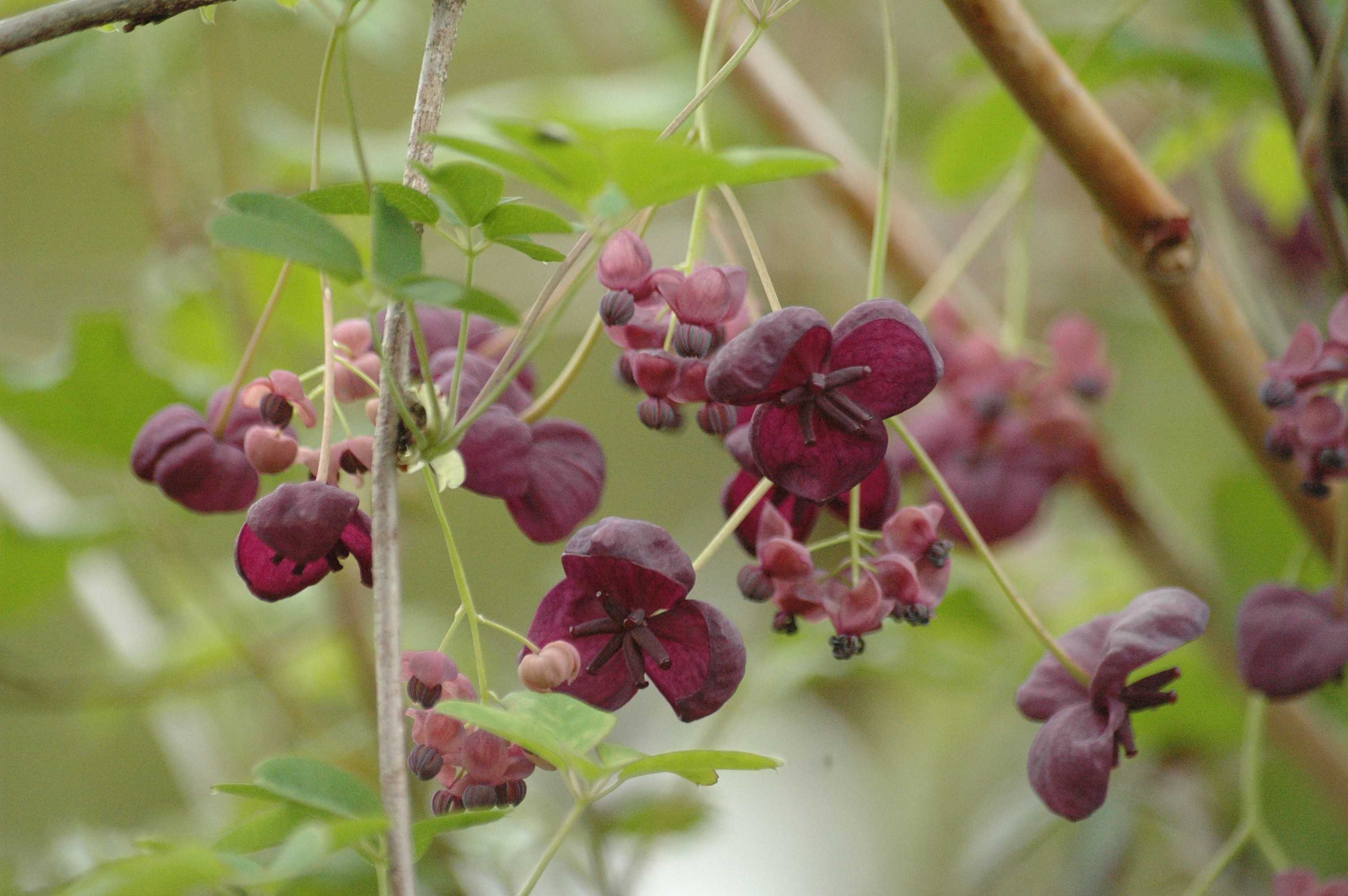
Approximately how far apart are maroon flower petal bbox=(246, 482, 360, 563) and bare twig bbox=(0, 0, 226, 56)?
13cm

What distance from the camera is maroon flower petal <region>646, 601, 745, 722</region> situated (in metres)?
0.35

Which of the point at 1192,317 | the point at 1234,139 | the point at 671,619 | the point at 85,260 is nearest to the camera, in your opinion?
the point at 671,619

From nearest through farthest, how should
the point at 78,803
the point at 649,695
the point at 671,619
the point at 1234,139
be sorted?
1. the point at 671,619
2. the point at 1234,139
3. the point at 649,695
4. the point at 78,803

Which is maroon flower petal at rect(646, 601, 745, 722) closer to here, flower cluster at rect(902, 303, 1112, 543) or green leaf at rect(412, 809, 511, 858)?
green leaf at rect(412, 809, 511, 858)

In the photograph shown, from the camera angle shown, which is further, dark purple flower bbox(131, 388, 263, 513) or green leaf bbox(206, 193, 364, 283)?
dark purple flower bbox(131, 388, 263, 513)

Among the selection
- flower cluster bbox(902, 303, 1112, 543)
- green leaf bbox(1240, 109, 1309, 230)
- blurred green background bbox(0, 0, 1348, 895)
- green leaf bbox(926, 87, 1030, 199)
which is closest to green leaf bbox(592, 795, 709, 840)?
blurred green background bbox(0, 0, 1348, 895)

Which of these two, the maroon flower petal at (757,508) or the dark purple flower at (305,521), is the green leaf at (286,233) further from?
the maroon flower petal at (757,508)

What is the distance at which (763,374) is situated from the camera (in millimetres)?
332

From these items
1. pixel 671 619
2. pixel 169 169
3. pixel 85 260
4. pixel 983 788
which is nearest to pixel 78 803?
pixel 85 260

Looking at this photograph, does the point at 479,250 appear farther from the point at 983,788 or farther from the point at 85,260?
the point at 85,260

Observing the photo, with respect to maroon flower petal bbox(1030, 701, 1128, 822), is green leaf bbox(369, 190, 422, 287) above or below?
above

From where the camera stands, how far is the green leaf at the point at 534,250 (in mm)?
345

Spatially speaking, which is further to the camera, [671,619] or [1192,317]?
[1192,317]

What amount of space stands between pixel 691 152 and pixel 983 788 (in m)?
1.41
